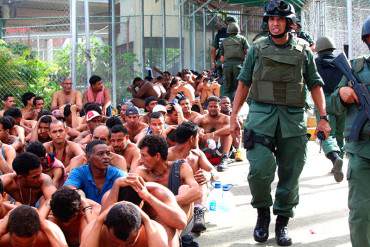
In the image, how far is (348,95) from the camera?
15.0 ft

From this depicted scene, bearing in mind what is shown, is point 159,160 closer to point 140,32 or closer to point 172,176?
point 172,176

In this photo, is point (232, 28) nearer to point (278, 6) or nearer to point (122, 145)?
point (122, 145)

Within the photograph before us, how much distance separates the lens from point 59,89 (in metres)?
13.5

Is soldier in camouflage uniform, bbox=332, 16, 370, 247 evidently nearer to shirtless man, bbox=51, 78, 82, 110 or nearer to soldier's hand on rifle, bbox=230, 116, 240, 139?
soldier's hand on rifle, bbox=230, 116, 240, 139

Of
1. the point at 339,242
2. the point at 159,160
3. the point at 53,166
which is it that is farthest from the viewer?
the point at 53,166

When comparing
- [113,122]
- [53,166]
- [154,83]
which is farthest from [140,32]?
[53,166]

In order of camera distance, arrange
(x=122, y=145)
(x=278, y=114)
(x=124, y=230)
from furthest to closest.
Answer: (x=122, y=145), (x=278, y=114), (x=124, y=230)

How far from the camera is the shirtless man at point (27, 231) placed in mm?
4480

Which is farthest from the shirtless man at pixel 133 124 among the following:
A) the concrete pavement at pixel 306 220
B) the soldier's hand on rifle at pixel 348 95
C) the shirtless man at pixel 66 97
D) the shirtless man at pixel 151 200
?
the soldier's hand on rifle at pixel 348 95

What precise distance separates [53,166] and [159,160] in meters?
1.42

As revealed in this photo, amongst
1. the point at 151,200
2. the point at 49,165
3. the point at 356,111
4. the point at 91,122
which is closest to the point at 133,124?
the point at 91,122

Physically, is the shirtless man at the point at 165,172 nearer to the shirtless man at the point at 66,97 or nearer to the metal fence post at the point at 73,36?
the metal fence post at the point at 73,36

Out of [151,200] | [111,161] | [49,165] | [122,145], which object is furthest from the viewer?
[122,145]

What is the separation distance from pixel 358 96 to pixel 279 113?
1461mm
